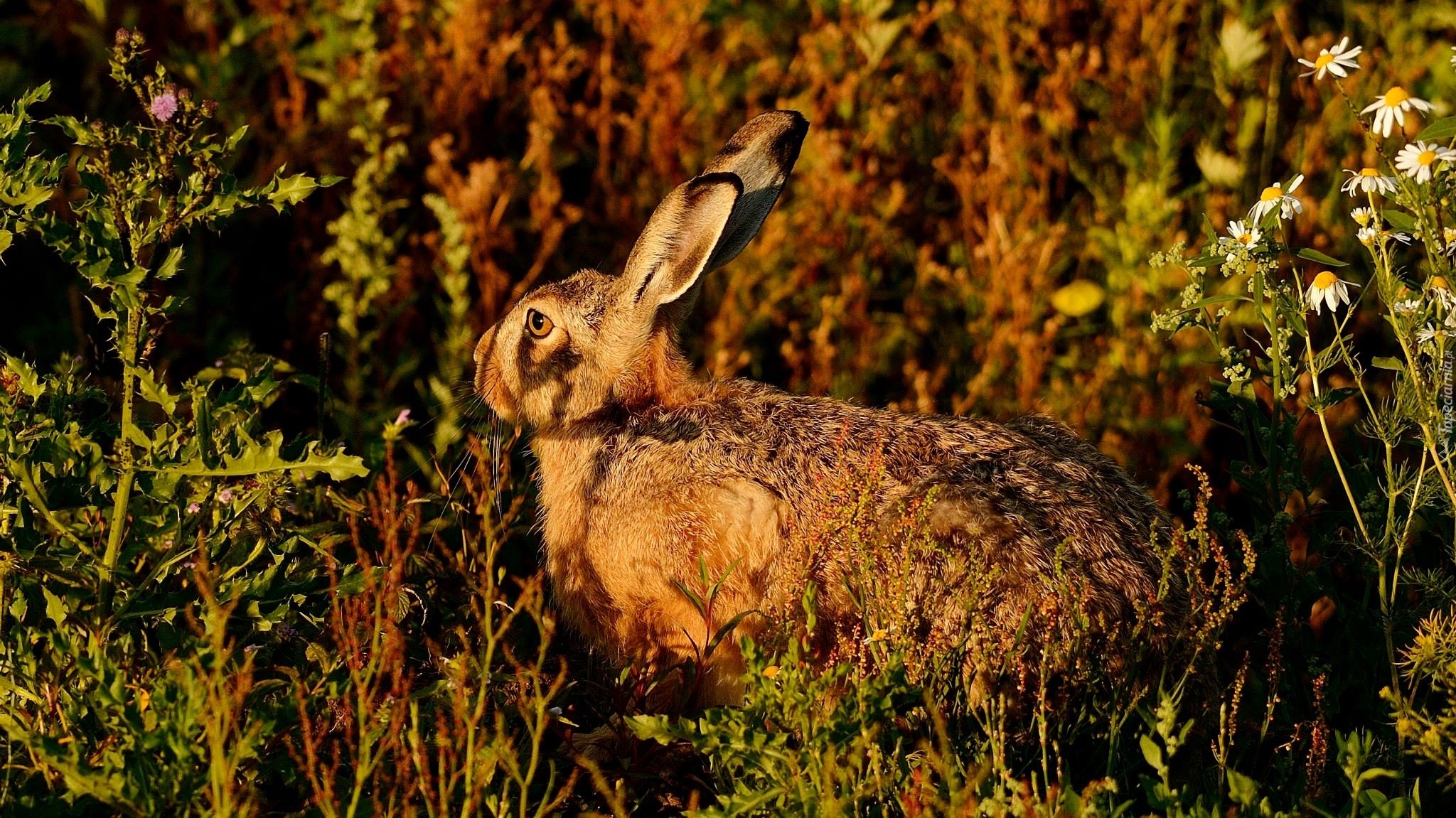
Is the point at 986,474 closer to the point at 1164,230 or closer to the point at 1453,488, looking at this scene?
the point at 1453,488

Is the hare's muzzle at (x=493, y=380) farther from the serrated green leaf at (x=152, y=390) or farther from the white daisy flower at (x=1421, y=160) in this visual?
the white daisy flower at (x=1421, y=160)

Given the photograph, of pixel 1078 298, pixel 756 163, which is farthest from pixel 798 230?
pixel 756 163

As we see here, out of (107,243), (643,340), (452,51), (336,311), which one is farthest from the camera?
(452,51)

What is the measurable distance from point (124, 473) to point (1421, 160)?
311cm

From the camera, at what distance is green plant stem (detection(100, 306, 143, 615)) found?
339 centimetres

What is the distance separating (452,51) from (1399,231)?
456 cm

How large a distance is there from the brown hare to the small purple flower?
1.73 metres

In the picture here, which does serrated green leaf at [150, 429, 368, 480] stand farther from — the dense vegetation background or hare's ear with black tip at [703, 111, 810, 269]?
hare's ear with black tip at [703, 111, 810, 269]

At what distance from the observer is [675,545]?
4.36 metres

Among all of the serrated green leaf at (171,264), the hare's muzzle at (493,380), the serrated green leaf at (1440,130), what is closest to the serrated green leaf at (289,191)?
the serrated green leaf at (171,264)

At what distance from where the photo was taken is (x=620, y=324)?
5156mm

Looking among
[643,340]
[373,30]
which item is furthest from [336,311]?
[643,340]

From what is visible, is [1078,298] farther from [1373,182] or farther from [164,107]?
[164,107]

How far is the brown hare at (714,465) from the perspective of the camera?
3.99m
